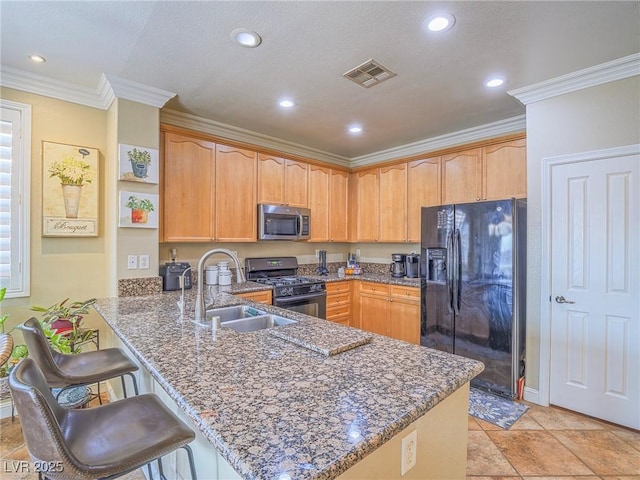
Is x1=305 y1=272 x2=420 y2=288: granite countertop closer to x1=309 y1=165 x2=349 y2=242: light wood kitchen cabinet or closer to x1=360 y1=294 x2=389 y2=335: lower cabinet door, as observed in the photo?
x1=360 y1=294 x2=389 y2=335: lower cabinet door

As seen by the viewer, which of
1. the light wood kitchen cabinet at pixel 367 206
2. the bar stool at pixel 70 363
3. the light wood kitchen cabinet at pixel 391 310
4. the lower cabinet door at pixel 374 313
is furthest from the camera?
Result: the light wood kitchen cabinet at pixel 367 206

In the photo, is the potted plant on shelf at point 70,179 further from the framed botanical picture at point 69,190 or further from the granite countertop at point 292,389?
the granite countertop at point 292,389

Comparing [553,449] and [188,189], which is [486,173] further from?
[188,189]

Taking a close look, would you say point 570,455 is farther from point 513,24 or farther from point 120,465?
point 513,24

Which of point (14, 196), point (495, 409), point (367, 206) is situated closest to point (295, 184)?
point (367, 206)

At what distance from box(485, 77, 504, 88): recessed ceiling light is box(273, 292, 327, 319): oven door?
2.63 meters

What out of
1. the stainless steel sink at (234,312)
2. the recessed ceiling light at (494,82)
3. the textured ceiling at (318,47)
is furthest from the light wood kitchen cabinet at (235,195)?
the recessed ceiling light at (494,82)

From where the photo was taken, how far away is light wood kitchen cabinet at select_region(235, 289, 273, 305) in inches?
126

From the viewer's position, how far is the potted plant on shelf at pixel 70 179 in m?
2.68

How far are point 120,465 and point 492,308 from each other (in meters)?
2.84

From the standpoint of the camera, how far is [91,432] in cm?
116

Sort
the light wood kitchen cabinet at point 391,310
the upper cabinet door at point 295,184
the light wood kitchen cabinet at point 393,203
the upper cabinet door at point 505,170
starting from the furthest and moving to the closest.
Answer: the light wood kitchen cabinet at point 393,203, the upper cabinet door at point 295,184, the light wood kitchen cabinet at point 391,310, the upper cabinet door at point 505,170

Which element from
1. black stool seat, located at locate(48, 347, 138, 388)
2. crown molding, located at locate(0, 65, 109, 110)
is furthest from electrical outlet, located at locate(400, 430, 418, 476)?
crown molding, located at locate(0, 65, 109, 110)

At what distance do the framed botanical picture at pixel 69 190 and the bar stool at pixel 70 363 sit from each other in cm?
133
